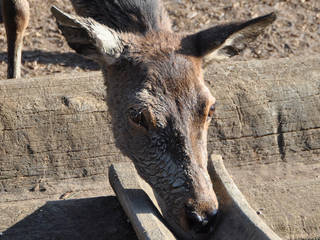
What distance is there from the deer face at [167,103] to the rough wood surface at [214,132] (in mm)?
946

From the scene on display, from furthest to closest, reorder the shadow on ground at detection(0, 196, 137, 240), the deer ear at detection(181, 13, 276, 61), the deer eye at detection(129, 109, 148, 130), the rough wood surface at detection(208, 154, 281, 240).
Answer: the deer ear at detection(181, 13, 276, 61) < the deer eye at detection(129, 109, 148, 130) < the shadow on ground at detection(0, 196, 137, 240) < the rough wood surface at detection(208, 154, 281, 240)

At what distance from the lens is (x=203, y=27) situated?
9.36 meters

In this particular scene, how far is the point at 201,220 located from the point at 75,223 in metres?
1.12

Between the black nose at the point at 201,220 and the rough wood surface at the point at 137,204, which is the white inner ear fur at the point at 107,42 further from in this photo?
the black nose at the point at 201,220

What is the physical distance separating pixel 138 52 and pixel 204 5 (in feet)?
16.7

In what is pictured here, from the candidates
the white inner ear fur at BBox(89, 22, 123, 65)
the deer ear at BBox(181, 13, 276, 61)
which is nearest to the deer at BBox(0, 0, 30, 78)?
the white inner ear fur at BBox(89, 22, 123, 65)

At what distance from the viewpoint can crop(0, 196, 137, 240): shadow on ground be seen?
4.63m

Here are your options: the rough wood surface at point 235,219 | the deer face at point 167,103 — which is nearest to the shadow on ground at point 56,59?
the deer face at point 167,103

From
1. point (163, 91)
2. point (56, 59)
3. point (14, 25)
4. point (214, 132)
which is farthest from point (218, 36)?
point (56, 59)

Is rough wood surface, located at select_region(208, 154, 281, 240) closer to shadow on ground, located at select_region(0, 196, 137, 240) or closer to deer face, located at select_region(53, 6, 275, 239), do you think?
deer face, located at select_region(53, 6, 275, 239)

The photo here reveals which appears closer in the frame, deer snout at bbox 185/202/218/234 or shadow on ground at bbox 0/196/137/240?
deer snout at bbox 185/202/218/234

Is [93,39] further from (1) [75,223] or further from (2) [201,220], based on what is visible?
(2) [201,220]

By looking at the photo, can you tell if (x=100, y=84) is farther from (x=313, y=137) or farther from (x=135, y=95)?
(x=313, y=137)

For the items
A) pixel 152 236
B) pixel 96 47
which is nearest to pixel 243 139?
pixel 96 47
